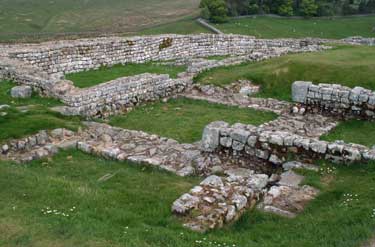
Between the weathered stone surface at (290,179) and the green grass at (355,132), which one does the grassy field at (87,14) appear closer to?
the green grass at (355,132)

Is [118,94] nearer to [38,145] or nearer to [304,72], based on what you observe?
[38,145]

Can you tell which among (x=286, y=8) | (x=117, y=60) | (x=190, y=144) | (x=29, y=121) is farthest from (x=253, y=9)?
(x=29, y=121)

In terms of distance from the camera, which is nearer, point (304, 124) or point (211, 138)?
point (211, 138)

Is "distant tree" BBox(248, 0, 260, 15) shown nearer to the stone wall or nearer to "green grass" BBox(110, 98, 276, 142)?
the stone wall

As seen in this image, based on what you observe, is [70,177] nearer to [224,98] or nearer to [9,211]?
[9,211]

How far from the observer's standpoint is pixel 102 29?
56.6 meters

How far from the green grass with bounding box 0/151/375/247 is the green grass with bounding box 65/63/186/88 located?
38.4 feet

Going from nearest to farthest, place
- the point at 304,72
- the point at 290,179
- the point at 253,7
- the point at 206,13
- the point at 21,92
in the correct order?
the point at 290,179 → the point at 21,92 → the point at 304,72 → the point at 206,13 → the point at 253,7

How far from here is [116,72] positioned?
27375 mm

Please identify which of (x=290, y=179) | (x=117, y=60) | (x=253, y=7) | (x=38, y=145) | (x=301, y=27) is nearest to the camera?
(x=290, y=179)

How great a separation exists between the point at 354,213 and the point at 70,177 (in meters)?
7.70

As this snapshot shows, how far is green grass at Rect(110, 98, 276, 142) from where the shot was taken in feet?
58.5

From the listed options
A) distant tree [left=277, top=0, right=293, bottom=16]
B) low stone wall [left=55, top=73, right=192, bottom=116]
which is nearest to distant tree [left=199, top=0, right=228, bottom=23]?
distant tree [left=277, top=0, right=293, bottom=16]

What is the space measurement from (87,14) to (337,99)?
2305 inches
